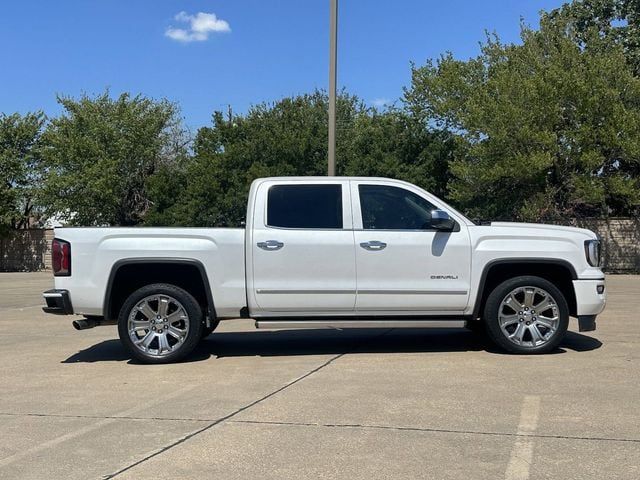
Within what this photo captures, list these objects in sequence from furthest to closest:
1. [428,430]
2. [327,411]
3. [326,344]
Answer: [326,344] → [327,411] → [428,430]

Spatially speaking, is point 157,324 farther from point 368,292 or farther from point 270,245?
point 368,292

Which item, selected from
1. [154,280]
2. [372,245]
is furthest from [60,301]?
[372,245]

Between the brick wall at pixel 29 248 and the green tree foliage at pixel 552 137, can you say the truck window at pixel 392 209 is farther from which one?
the brick wall at pixel 29 248

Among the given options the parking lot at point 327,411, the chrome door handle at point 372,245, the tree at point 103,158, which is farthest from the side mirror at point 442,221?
the tree at point 103,158

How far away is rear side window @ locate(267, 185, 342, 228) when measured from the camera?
26.2 ft

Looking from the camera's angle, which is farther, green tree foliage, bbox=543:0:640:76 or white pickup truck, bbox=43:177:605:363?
green tree foliage, bbox=543:0:640:76

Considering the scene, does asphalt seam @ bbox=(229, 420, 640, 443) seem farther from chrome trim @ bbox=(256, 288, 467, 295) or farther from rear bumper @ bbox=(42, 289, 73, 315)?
rear bumper @ bbox=(42, 289, 73, 315)

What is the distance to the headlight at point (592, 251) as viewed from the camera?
795 cm

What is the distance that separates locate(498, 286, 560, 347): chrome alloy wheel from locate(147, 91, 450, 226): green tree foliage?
Answer: 63.7 feet

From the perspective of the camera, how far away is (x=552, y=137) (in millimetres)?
22891

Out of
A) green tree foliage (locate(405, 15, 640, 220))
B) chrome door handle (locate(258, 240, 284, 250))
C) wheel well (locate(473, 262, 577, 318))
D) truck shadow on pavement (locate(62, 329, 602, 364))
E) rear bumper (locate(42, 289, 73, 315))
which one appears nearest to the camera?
rear bumper (locate(42, 289, 73, 315))

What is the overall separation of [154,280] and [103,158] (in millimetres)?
24477

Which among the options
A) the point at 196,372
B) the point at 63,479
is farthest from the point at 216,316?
the point at 63,479

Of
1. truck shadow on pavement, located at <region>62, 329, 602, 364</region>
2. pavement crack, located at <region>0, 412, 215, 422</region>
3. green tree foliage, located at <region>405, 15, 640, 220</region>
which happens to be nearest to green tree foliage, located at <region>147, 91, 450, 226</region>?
green tree foliage, located at <region>405, 15, 640, 220</region>
